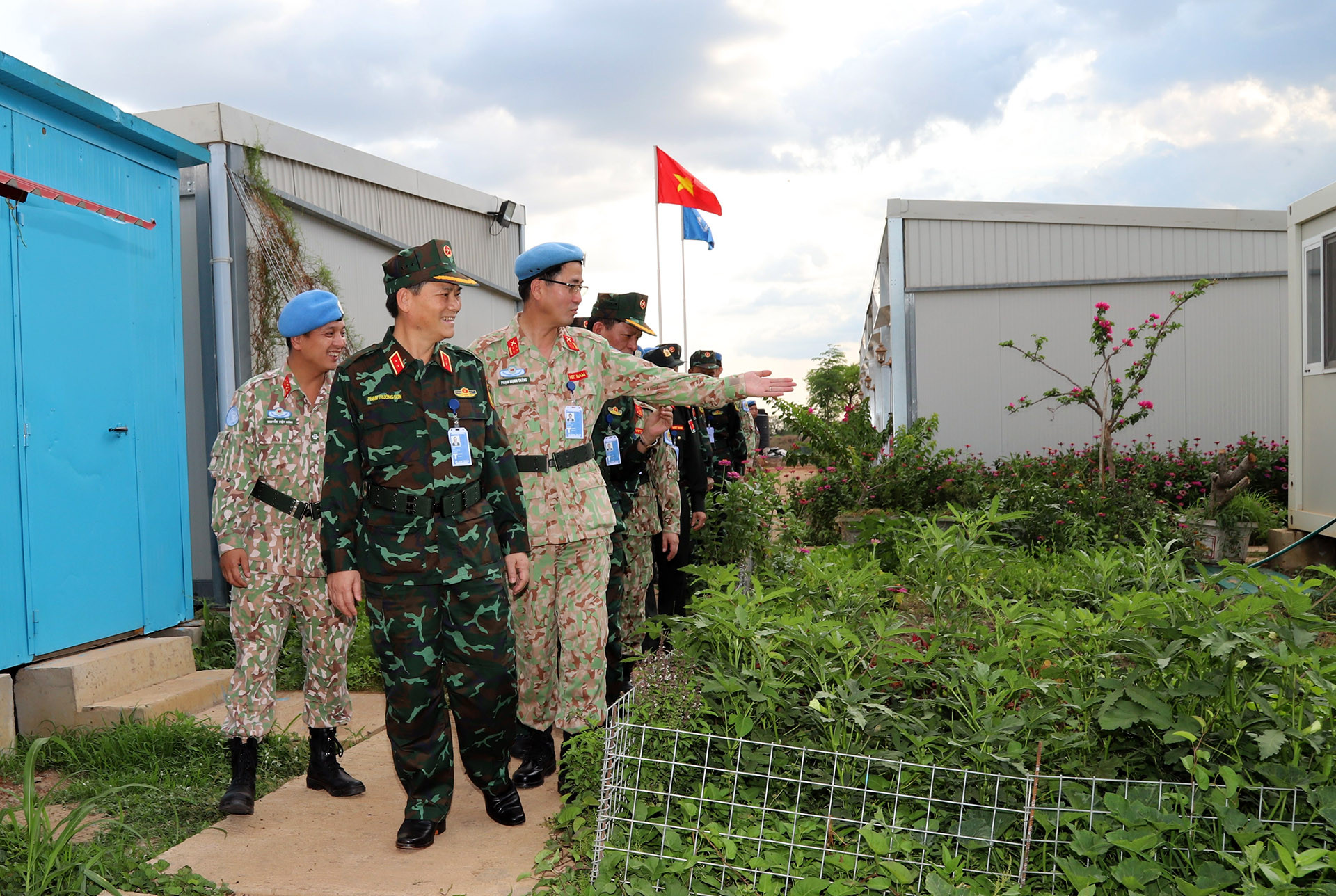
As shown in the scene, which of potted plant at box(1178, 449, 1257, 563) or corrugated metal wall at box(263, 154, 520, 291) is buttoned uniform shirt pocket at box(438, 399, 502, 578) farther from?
potted plant at box(1178, 449, 1257, 563)

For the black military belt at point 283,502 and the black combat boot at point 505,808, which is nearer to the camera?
the black combat boot at point 505,808

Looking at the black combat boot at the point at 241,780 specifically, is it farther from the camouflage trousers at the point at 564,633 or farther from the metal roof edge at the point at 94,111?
the metal roof edge at the point at 94,111

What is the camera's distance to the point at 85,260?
5098 millimetres

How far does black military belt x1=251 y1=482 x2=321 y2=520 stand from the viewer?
148 inches

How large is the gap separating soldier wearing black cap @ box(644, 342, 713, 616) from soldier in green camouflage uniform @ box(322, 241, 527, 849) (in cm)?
246

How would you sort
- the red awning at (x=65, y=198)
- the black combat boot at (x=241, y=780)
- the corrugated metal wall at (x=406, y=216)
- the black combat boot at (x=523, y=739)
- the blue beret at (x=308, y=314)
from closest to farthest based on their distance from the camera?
the black combat boot at (x=241, y=780), the blue beret at (x=308, y=314), the black combat boot at (x=523, y=739), the red awning at (x=65, y=198), the corrugated metal wall at (x=406, y=216)

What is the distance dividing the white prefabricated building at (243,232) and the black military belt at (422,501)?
3679 millimetres

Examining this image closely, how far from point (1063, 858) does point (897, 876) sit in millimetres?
461

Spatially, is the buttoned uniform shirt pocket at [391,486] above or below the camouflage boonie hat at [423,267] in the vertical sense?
below

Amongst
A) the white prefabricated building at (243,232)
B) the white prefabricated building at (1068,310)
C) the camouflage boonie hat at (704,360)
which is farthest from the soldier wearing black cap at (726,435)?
the white prefabricated building at (1068,310)

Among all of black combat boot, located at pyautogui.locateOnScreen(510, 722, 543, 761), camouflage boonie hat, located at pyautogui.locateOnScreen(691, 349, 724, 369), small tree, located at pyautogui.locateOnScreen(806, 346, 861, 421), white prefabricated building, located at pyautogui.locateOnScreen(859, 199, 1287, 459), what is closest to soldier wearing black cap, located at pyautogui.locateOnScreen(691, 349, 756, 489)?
camouflage boonie hat, located at pyautogui.locateOnScreen(691, 349, 724, 369)

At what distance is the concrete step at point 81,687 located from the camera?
4.63 m

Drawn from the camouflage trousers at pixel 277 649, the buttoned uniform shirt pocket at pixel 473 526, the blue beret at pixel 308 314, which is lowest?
the camouflage trousers at pixel 277 649

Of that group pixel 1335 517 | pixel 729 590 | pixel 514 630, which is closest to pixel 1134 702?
pixel 729 590
